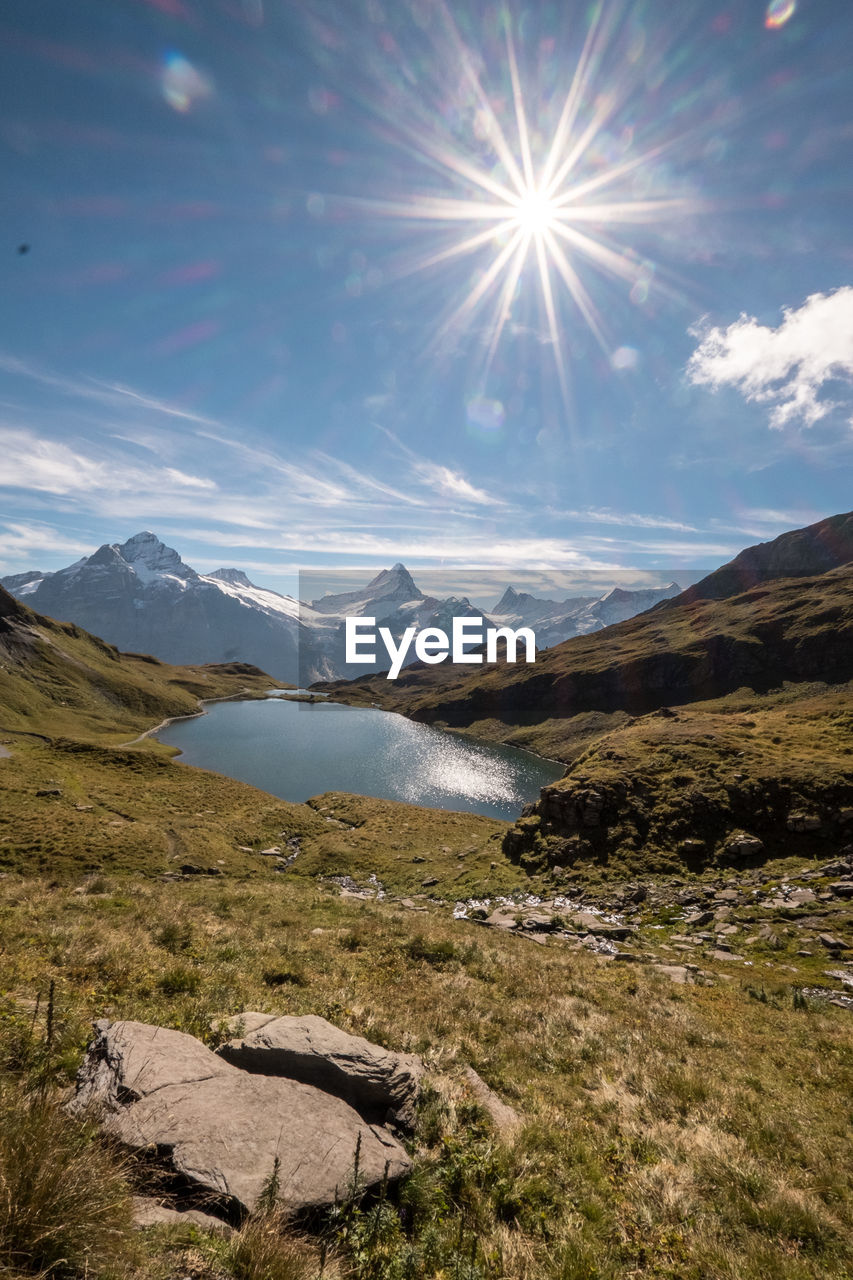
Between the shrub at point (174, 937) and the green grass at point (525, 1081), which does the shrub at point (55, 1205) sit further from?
the shrub at point (174, 937)

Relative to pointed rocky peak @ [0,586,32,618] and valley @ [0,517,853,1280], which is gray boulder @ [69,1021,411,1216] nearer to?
valley @ [0,517,853,1280]

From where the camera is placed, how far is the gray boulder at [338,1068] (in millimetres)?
7020

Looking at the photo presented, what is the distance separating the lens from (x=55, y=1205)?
3.54 m

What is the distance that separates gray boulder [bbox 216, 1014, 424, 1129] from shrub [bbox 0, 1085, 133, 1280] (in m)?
3.15

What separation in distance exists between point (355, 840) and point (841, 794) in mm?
37875

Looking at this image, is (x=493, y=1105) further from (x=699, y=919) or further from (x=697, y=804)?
(x=697, y=804)

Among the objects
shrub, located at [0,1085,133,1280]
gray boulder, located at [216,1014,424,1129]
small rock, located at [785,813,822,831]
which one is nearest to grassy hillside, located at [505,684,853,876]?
small rock, located at [785,813,822,831]

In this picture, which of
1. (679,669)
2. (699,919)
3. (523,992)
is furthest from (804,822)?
(679,669)

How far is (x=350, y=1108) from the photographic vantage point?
6.68 meters

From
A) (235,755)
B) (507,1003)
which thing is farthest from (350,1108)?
(235,755)

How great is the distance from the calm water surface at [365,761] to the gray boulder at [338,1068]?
64.3 metres

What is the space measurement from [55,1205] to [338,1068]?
14.2 ft

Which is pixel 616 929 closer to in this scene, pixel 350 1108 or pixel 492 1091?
pixel 492 1091

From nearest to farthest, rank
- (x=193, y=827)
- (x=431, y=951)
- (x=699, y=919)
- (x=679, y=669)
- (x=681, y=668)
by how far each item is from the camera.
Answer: (x=431, y=951) < (x=699, y=919) < (x=193, y=827) < (x=681, y=668) < (x=679, y=669)
